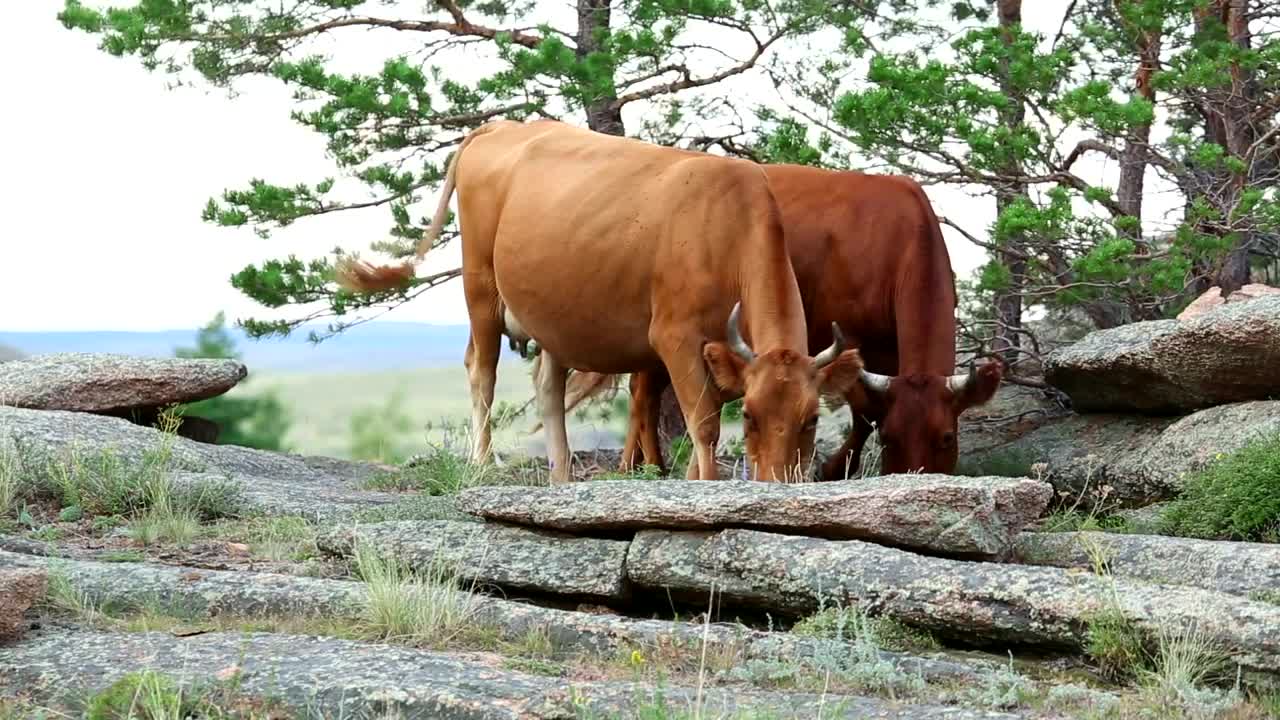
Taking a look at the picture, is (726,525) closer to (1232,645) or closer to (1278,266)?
(1232,645)

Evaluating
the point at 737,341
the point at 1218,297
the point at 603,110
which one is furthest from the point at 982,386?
the point at 603,110

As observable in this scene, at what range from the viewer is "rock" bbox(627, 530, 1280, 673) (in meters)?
6.40

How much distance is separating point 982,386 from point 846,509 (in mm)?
3564

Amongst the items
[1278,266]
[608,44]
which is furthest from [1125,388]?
[608,44]

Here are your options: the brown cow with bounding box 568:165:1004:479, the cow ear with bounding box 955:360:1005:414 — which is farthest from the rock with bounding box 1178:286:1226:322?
the cow ear with bounding box 955:360:1005:414

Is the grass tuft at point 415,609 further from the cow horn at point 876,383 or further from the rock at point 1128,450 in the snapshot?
the rock at point 1128,450

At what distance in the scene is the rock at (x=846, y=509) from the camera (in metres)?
7.42

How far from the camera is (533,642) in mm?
6695

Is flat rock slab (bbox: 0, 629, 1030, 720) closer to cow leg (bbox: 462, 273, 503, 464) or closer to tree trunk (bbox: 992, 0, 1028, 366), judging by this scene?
cow leg (bbox: 462, 273, 503, 464)

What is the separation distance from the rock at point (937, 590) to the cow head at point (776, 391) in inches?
57.7

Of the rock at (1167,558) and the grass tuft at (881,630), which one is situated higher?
the rock at (1167,558)

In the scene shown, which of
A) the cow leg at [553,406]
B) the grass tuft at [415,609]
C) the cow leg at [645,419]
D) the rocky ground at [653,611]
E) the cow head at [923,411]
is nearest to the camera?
the rocky ground at [653,611]

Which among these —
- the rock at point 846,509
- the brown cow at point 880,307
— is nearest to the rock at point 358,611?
the rock at point 846,509

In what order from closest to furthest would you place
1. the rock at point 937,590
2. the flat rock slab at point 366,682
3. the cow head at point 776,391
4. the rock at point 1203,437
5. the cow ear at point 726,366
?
the flat rock slab at point 366,682, the rock at point 937,590, the cow head at point 776,391, the cow ear at point 726,366, the rock at point 1203,437
